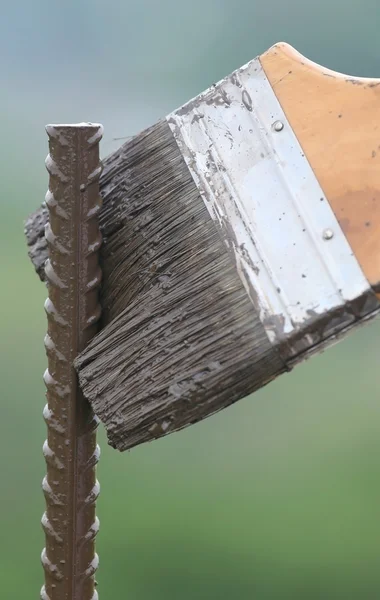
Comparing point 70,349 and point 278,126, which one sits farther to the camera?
point 70,349

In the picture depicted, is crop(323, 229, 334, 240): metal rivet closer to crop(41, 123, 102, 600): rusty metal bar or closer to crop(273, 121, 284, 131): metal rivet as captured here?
crop(273, 121, 284, 131): metal rivet

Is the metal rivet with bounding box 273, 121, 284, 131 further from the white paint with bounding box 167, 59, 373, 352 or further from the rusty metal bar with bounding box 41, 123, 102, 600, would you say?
the rusty metal bar with bounding box 41, 123, 102, 600

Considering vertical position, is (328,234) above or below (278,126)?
below

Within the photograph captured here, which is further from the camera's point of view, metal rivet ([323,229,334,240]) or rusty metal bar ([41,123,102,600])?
rusty metal bar ([41,123,102,600])

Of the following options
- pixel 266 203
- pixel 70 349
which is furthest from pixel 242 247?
pixel 70 349

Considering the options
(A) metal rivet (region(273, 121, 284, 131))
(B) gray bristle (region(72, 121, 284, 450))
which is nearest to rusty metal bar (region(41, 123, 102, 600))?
(B) gray bristle (region(72, 121, 284, 450))

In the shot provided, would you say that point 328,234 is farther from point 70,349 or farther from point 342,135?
point 70,349

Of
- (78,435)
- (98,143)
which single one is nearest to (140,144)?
(98,143)

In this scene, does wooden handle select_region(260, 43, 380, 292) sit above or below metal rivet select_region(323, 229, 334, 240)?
above
